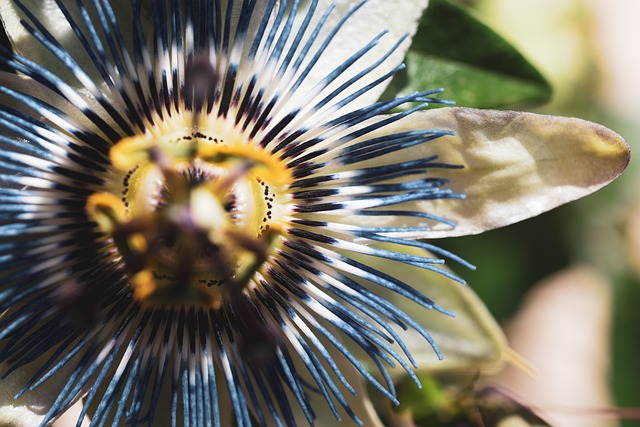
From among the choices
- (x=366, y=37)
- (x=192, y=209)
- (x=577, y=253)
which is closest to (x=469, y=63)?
(x=366, y=37)

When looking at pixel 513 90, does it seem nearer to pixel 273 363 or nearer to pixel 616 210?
pixel 273 363

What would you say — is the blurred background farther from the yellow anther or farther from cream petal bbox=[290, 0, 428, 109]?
the yellow anther

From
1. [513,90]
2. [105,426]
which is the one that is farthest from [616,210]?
[105,426]

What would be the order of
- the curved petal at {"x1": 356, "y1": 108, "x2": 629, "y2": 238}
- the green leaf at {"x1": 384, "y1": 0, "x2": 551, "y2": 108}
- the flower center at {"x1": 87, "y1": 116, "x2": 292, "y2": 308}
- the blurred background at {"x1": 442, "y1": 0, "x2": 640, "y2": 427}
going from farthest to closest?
the blurred background at {"x1": 442, "y1": 0, "x2": 640, "y2": 427}, the green leaf at {"x1": 384, "y1": 0, "x2": 551, "y2": 108}, the curved petal at {"x1": 356, "y1": 108, "x2": 629, "y2": 238}, the flower center at {"x1": 87, "y1": 116, "x2": 292, "y2": 308}

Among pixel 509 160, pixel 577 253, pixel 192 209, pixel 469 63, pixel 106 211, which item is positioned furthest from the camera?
pixel 577 253

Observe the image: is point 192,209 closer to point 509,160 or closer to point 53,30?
point 53,30

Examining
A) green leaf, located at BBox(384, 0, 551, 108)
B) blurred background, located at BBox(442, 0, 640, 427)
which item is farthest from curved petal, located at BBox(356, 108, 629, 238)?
blurred background, located at BBox(442, 0, 640, 427)
